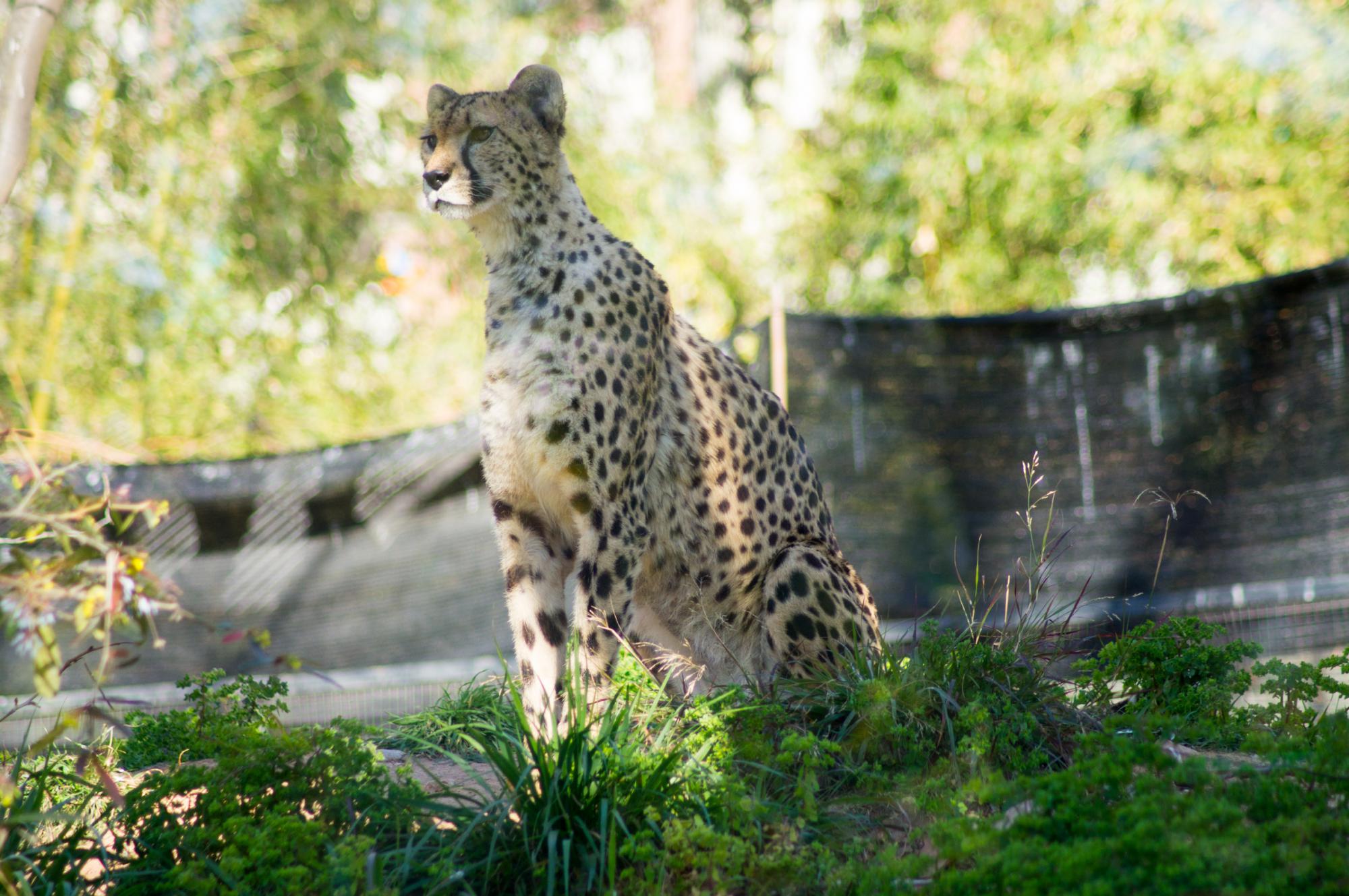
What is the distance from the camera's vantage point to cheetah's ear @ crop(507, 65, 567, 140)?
345 cm

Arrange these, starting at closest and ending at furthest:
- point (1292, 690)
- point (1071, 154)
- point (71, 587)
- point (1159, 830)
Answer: point (1159, 830) < point (71, 587) < point (1292, 690) < point (1071, 154)

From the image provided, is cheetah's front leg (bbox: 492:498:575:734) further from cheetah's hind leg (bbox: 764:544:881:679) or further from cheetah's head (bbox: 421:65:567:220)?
cheetah's head (bbox: 421:65:567:220)

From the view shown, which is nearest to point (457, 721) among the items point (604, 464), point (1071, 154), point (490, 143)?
point (604, 464)

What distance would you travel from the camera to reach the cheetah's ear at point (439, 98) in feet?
11.3

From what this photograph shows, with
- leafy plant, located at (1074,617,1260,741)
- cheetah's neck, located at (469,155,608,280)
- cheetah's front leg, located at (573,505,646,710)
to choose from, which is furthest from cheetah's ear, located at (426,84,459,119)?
leafy plant, located at (1074,617,1260,741)

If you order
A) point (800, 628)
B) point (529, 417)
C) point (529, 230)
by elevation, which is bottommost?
point (800, 628)

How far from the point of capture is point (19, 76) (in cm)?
302

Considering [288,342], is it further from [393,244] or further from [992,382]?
[992,382]

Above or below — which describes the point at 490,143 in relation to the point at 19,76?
below

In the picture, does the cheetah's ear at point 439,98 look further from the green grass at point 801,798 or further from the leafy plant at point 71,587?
the green grass at point 801,798

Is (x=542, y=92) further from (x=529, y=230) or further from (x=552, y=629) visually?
(x=552, y=629)

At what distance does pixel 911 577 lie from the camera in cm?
543

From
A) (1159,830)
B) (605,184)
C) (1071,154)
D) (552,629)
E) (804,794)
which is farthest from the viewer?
(605,184)

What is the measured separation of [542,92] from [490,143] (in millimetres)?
255
